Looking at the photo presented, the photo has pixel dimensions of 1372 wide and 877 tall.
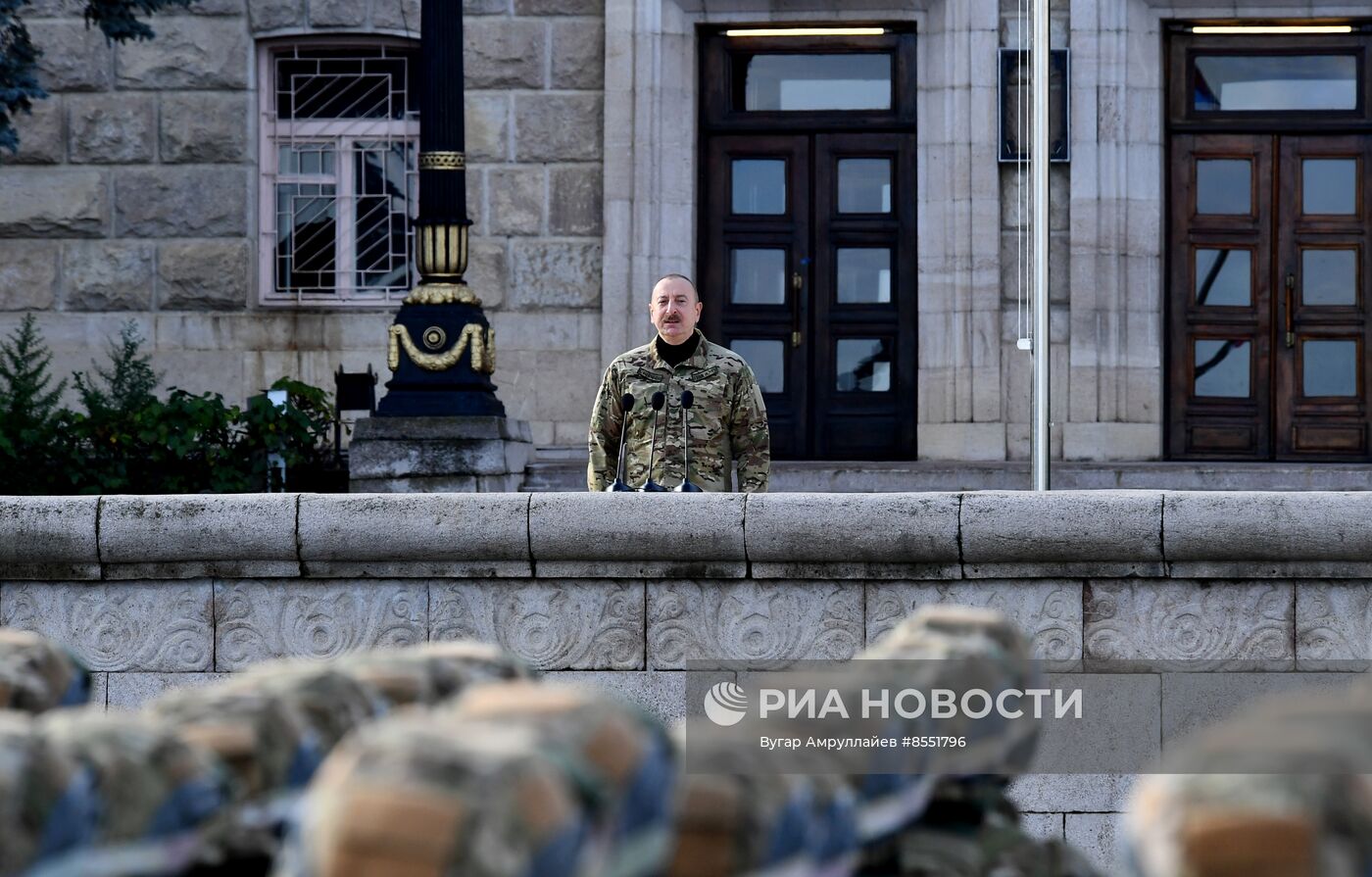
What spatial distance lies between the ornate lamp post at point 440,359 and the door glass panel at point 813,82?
389cm

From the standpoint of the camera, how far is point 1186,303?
15016mm

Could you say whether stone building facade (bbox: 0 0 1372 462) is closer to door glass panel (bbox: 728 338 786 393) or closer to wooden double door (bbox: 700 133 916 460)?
wooden double door (bbox: 700 133 916 460)

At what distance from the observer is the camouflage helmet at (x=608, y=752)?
1.45 metres

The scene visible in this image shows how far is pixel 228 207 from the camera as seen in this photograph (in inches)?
600

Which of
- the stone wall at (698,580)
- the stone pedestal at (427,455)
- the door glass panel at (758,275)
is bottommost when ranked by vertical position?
the stone wall at (698,580)

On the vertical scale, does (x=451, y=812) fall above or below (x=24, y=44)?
below

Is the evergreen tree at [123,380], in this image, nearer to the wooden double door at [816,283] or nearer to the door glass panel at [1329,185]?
the wooden double door at [816,283]

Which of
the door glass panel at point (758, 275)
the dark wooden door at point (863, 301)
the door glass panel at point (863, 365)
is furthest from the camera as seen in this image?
the door glass panel at point (758, 275)

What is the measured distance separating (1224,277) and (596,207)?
4.56 meters

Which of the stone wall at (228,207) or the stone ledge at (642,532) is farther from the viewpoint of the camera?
the stone wall at (228,207)

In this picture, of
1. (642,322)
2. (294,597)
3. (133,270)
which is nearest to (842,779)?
(294,597)

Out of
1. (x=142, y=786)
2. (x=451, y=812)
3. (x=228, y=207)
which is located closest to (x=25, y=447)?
(x=228, y=207)

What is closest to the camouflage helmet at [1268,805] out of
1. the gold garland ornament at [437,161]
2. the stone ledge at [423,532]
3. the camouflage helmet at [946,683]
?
the camouflage helmet at [946,683]

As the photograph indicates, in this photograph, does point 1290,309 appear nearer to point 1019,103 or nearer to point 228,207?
point 1019,103
